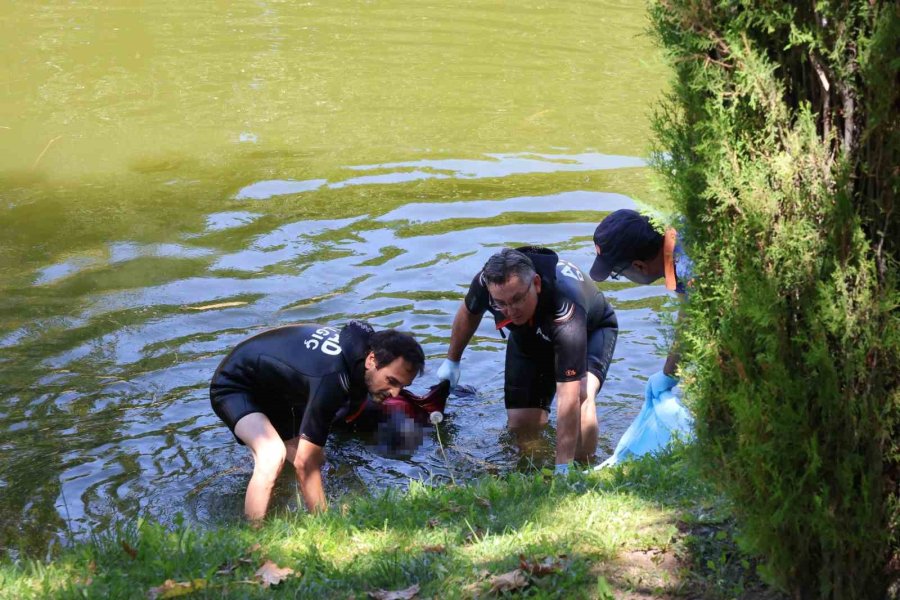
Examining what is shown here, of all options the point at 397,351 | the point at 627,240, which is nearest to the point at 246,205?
the point at 627,240

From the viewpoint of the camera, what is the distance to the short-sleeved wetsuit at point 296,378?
568cm

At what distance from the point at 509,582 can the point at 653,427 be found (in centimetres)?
254

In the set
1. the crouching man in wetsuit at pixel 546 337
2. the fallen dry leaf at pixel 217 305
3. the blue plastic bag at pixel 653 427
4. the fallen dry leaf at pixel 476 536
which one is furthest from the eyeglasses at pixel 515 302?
the fallen dry leaf at pixel 217 305

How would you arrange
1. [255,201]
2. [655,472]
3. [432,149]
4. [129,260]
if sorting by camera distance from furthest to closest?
1. [432,149]
2. [255,201]
3. [129,260]
4. [655,472]

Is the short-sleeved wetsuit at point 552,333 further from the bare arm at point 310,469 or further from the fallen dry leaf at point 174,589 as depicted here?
the fallen dry leaf at point 174,589

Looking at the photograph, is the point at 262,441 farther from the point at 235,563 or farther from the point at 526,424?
the point at 526,424

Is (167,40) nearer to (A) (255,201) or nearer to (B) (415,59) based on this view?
(B) (415,59)

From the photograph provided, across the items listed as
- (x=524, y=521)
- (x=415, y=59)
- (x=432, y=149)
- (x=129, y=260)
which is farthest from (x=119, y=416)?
(x=415, y=59)

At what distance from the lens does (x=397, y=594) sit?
383 centimetres

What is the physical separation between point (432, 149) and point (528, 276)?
7019 mm

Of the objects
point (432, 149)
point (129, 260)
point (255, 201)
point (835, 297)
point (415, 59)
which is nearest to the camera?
point (835, 297)

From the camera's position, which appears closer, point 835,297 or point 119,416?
point 835,297

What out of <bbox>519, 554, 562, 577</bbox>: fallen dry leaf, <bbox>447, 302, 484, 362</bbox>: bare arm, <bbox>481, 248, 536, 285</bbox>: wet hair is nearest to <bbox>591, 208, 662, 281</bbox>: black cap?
<bbox>481, 248, 536, 285</bbox>: wet hair

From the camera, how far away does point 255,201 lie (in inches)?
435
